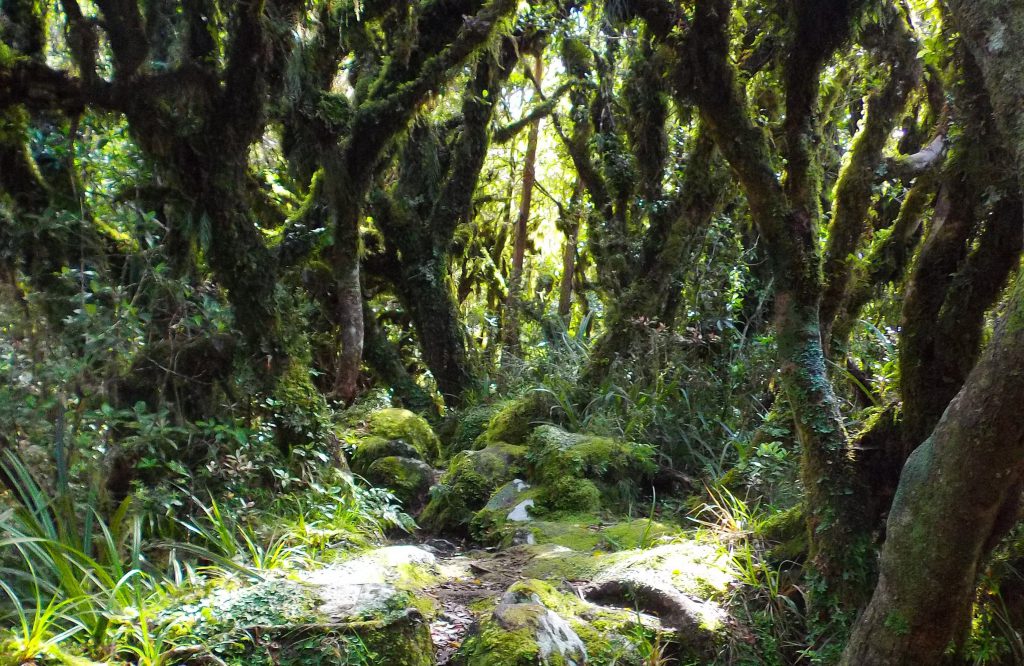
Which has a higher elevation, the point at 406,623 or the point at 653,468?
the point at 653,468

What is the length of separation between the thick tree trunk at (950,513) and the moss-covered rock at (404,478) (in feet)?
14.2

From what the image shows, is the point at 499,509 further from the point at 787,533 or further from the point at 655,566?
the point at 787,533

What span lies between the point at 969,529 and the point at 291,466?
3974mm

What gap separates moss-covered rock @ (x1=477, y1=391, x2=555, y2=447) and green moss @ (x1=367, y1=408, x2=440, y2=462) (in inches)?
29.6

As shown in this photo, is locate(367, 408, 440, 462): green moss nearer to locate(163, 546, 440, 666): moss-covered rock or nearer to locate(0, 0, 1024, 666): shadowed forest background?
locate(0, 0, 1024, 666): shadowed forest background

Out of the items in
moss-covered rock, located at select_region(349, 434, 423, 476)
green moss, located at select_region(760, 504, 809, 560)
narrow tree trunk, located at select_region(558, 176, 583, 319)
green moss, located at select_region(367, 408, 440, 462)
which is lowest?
green moss, located at select_region(760, 504, 809, 560)

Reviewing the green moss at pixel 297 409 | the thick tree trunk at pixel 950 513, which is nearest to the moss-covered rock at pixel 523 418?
the green moss at pixel 297 409

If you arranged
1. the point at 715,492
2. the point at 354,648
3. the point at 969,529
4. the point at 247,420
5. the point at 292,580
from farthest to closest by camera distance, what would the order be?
the point at 715,492
the point at 247,420
the point at 292,580
the point at 354,648
the point at 969,529

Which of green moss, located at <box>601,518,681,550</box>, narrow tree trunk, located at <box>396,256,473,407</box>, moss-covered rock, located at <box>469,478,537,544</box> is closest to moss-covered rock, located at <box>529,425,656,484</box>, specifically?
moss-covered rock, located at <box>469,478,537,544</box>

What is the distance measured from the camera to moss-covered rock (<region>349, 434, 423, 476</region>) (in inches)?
263

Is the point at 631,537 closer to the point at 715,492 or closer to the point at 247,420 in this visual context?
the point at 715,492

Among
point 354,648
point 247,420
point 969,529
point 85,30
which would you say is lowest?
point 354,648

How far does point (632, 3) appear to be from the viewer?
4.55 meters

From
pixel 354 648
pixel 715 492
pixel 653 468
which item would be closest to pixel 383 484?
pixel 653 468
